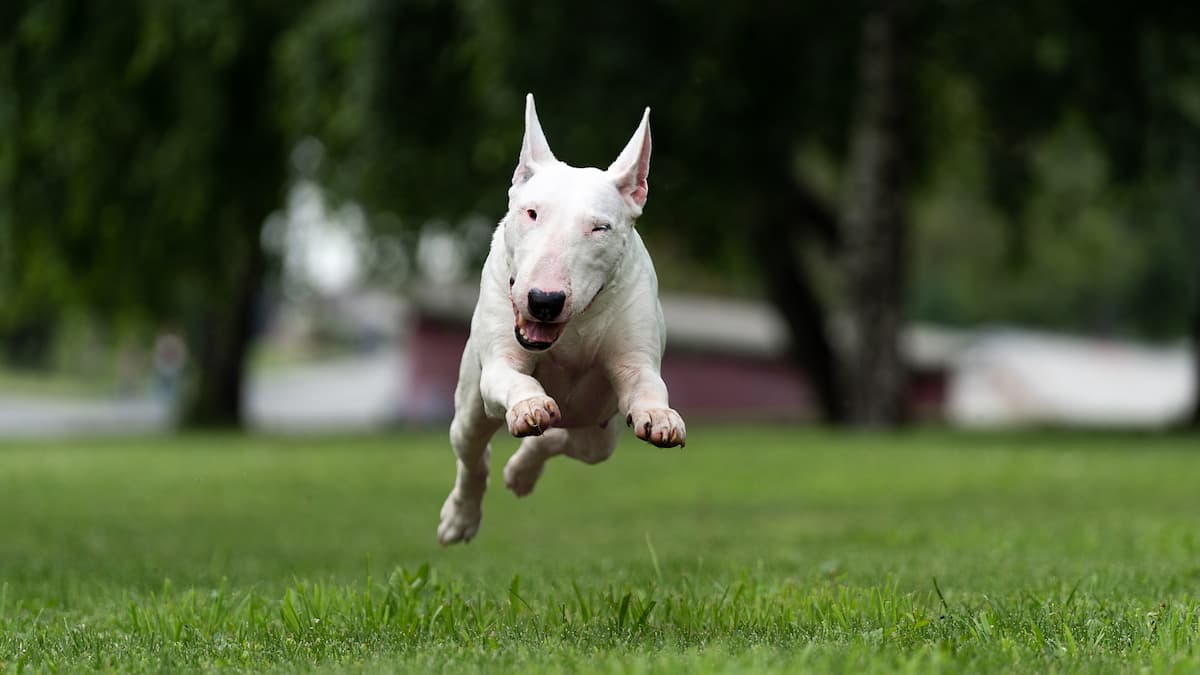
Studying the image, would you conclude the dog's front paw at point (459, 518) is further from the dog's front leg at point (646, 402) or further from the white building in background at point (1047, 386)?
the white building in background at point (1047, 386)

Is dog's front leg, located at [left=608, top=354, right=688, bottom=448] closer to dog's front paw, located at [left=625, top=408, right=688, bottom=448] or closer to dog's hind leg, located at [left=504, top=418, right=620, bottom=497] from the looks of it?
dog's front paw, located at [left=625, top=408, right=688, bottom=448]

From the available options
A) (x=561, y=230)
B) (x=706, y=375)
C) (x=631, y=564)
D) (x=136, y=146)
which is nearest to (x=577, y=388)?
(x=561, y=230)

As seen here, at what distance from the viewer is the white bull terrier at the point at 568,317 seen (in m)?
4.35

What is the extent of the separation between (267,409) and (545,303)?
43.1m

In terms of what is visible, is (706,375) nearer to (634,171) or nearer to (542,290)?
(634,171)

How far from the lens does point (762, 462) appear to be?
16.5 m

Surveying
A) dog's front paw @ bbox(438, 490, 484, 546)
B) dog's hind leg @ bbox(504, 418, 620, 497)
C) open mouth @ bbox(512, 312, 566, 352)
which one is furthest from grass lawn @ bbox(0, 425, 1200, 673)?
open mouth @ bbox(512, 312, 566, 352)

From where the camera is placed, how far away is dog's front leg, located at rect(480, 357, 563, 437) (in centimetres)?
425

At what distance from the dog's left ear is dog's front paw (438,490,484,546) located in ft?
4.70

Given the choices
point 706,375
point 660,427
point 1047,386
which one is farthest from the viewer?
point 1047,386

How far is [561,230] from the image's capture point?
14.6 feet

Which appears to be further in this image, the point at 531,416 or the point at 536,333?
the point at 536,333

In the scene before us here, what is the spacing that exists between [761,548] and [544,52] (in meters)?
11.3

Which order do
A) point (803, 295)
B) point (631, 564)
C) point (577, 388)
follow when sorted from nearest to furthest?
point (577, 388), point (631, 564), point (803, 295)
